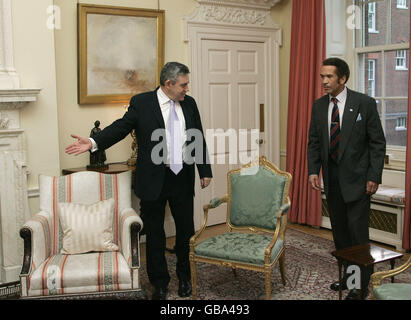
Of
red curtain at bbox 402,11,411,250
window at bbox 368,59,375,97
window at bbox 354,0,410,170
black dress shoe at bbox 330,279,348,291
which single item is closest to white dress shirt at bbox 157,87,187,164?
black dress shoe at bbox 330,279,348,291

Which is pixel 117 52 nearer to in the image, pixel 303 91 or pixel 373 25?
pixel 303 91

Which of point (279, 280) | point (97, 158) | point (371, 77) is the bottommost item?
point (279, 280)

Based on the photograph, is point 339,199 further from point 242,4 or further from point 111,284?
point 242,4

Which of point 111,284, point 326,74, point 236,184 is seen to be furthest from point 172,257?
point 326,74

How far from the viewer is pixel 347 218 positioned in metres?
3.32

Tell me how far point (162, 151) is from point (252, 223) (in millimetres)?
828

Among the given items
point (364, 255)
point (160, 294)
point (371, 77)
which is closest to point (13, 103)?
point (160, 294)

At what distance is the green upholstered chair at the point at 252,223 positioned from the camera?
3.11 metres

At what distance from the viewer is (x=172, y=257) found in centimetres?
422

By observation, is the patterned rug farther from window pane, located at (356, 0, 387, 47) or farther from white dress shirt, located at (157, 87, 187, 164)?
window pane, located at (356, 0, 387, 47)

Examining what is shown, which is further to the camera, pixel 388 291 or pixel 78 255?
pixel 78 255

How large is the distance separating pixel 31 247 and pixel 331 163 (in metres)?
1.91

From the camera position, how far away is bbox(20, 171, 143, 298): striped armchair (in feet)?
9.00

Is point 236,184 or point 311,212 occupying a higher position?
point 236,184
